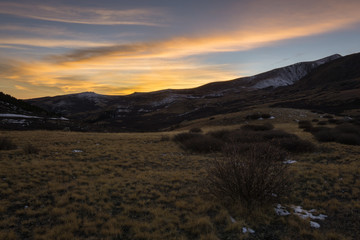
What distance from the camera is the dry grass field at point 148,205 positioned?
492 centimetres

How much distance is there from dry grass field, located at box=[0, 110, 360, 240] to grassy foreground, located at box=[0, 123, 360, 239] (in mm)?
23

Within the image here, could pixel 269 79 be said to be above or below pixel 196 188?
above

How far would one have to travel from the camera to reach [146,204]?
662 centimetres

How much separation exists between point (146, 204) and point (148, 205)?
0.12m

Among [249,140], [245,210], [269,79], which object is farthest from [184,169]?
[269,79]

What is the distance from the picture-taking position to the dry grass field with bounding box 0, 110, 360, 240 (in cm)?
492

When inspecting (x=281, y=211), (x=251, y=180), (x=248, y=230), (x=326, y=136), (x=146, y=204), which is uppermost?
(x=251, y=180)

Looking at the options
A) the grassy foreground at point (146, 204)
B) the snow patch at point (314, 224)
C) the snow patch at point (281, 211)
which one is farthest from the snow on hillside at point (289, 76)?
the snow patch at point (314, 224)

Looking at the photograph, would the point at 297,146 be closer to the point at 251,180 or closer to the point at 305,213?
the point at 305,213

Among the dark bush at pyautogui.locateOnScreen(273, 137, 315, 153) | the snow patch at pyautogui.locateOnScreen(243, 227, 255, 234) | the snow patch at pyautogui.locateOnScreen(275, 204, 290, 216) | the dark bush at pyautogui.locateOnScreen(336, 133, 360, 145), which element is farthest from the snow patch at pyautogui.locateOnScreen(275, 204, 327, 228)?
the dark bush at pyautogui.locateOnScreen(336, 133, 360, 145)

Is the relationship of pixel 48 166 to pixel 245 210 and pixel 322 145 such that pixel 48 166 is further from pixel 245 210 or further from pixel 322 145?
pixel 322 145

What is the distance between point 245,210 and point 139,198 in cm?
367

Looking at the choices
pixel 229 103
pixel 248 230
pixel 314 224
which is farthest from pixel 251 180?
pixel 229 103

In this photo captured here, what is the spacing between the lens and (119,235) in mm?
4793
